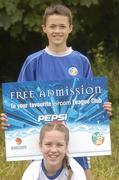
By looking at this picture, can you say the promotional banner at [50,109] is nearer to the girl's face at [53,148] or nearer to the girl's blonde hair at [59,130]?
the girl's blonde hair at [59,130]

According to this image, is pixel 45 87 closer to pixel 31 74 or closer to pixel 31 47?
pixel 31 74

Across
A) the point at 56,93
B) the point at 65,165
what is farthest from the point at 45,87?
the point at 65,165

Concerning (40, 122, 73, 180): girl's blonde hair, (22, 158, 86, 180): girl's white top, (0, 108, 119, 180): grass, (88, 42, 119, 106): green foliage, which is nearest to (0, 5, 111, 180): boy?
(40, 122, 73, 180): girl's blonde hair

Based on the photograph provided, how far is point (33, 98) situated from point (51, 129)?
261mm

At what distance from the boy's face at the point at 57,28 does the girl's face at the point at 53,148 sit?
0.69m

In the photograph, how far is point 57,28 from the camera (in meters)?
4.02

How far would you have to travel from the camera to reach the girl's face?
3.65m

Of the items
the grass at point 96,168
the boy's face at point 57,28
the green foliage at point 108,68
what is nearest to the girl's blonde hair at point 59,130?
the boy's face at point 57,28

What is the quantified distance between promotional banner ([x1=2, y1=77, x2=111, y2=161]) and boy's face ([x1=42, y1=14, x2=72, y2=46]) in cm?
34

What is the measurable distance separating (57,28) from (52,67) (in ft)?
0.87

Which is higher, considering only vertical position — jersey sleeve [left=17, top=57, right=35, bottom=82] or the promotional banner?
jersey sleeve [left=17, top=57, right=35, bottom=82]

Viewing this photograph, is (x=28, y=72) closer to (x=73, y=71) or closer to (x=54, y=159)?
(x=73, y=71)

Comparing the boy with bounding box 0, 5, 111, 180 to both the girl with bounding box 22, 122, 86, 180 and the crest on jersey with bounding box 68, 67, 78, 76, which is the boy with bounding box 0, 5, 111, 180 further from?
the girl with bounding box 22, 122, 86, 180

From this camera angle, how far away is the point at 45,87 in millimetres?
3840
